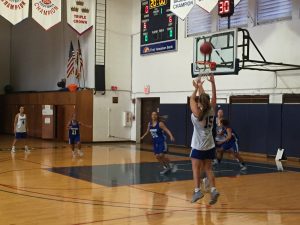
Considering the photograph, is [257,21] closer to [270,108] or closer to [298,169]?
[270,108]

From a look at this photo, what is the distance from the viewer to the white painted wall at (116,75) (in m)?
21.4

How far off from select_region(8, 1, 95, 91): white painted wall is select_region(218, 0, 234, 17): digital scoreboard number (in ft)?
25.8

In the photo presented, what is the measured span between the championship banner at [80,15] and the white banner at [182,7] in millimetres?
5341

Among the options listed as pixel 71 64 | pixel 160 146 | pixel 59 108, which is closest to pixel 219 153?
pixel 160 146

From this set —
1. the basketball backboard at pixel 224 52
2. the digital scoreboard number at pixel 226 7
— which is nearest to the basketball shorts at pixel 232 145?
the basketball backboard at pixel 224 52

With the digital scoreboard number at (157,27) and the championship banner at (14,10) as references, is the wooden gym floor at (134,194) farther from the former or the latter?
the digital scoreboard number at (157,27)

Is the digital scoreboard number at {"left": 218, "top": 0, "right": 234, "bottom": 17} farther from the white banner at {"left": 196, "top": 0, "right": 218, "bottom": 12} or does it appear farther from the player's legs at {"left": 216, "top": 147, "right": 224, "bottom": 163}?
the player's legs at {"left": 216, "top": 147, "right": 224, "bottom": 163}

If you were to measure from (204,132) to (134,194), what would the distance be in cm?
232

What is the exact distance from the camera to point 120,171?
38.1 feet

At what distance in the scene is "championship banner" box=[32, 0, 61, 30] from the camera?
1691 centimetres

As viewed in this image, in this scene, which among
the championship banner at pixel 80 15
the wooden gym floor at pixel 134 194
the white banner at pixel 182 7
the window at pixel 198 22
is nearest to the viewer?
the wooden gym floor at pixel 134 194

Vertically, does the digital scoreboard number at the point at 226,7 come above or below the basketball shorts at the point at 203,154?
above

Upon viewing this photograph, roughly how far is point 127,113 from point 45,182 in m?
12.6

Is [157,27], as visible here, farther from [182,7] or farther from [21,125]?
[21,125]
